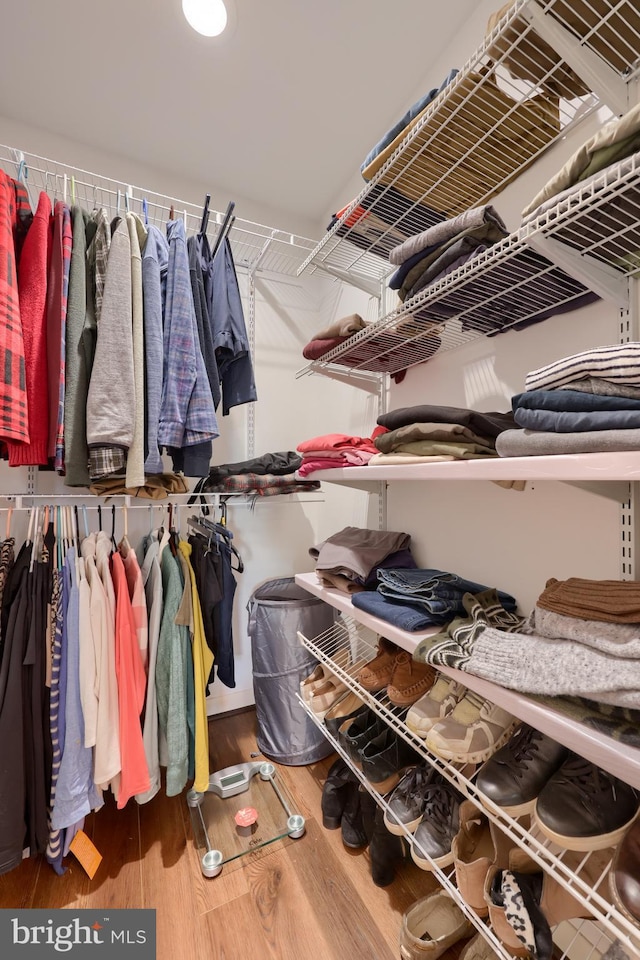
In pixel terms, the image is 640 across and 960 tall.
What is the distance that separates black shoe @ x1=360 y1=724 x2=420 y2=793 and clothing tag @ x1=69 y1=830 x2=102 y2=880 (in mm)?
820

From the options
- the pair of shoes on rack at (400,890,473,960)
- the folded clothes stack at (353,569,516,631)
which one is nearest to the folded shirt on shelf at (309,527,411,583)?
the folded clothes stack at (353,569,516,631)

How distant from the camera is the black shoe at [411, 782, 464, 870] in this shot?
88 cm

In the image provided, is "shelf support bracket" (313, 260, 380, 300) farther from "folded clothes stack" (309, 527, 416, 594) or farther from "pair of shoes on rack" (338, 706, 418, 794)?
"pair of shoes on rack" (338, 706, 418, 794)

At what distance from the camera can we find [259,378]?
6.55 feet

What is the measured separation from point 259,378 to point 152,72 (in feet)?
3.61

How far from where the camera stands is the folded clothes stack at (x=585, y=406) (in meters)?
0.58

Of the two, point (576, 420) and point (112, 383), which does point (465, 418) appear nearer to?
point (576, 420)

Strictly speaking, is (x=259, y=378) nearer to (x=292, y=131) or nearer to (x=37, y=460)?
(x=292, y=131)

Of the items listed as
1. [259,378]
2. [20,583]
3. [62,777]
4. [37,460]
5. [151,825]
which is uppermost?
[259,378]

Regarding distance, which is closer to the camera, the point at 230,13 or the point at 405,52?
the point at 230,13

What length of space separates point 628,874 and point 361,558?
82cm

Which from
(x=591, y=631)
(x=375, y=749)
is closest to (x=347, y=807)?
(x=375, y=749)

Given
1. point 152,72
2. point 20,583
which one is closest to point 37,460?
point 20,583

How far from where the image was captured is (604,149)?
605 mm
